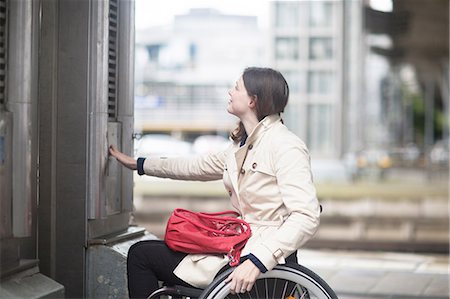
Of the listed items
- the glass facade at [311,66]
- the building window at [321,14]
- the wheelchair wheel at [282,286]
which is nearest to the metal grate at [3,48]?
the wheelchair wheel at [282,286]

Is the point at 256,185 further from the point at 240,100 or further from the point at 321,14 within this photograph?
the point at 321,14

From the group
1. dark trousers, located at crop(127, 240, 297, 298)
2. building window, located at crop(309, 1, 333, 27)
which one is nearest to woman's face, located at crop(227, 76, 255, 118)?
dark trousers, located at crop(127, 240, 297, 298)

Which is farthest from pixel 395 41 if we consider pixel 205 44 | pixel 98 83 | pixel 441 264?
pixel 98 83

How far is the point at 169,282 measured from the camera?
3.72 m

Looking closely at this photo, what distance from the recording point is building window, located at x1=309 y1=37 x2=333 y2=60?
28.0 meters

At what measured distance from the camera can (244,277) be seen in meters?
3.33

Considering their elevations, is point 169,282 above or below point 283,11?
below

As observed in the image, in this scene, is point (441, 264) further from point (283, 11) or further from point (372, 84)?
point (372, 84)

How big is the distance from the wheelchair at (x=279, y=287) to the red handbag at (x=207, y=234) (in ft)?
0.38

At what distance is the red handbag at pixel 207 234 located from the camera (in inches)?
139

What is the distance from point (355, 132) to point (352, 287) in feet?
Result: 83.0

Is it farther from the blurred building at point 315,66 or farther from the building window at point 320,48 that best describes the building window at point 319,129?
the building window at point 320,48

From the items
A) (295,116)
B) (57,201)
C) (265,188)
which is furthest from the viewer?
(295,116)

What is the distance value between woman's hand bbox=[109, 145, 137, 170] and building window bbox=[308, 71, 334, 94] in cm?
2373
